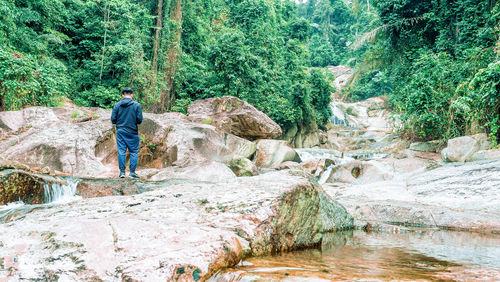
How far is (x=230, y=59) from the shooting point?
1650 cm

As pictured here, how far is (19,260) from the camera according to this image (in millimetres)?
1658

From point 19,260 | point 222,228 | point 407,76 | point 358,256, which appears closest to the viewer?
point 19,260

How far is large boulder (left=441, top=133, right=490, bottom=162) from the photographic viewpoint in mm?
9211

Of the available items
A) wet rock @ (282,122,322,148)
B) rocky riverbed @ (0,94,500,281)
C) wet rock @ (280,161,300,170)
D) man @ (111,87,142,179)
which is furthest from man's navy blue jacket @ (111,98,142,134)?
wet rock @ (282,122,322,148)

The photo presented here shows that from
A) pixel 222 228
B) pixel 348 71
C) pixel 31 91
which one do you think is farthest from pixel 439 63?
pixel 348 71

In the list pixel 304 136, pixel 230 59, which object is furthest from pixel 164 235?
pixel 304 136

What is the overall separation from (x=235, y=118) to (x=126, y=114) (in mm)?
7353

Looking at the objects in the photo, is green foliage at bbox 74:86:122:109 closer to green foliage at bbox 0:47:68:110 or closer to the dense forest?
the dense forest

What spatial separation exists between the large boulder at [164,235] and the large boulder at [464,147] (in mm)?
8396

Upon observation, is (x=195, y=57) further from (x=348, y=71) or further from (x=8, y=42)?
(x=348, y=71)

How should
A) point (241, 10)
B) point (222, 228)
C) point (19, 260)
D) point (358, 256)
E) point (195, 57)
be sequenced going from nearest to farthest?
point (19, 260)
point (222, 228)
point (358, 256)
point (195, 57)
point (241, 10)

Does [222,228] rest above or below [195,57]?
below

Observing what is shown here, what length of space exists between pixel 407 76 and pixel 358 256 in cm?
1576

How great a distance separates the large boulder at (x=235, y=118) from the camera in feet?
43.3
